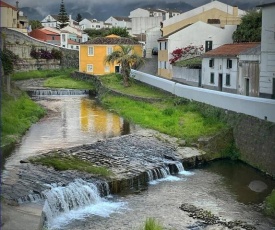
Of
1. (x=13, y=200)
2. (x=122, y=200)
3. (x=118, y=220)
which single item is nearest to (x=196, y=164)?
(x=122, y=200)

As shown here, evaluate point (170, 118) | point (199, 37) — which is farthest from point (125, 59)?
A: point (170, 118)

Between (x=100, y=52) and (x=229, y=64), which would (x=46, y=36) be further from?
(x=229, y=64)

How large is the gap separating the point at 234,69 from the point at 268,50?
12.5 ft

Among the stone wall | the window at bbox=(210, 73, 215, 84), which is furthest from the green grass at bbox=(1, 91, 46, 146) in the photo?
the stone wall

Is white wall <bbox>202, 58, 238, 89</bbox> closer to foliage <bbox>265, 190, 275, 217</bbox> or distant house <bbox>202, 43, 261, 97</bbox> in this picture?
distant house <bbox>202, 43, 261, 97</bbox>

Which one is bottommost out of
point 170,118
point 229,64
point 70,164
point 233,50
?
point 70,164

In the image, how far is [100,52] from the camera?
52.0 m

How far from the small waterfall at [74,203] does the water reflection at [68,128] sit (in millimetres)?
3920

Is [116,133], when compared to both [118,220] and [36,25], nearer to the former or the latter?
[118,220]

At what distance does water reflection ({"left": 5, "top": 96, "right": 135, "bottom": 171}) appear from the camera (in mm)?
22734

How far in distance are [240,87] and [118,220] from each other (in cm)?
1774

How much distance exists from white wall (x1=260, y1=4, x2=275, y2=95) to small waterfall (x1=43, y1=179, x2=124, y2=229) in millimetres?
14210

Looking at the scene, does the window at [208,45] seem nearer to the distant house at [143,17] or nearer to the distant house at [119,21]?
the distant house at [143,17]

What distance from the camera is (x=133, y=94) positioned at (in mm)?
36375
